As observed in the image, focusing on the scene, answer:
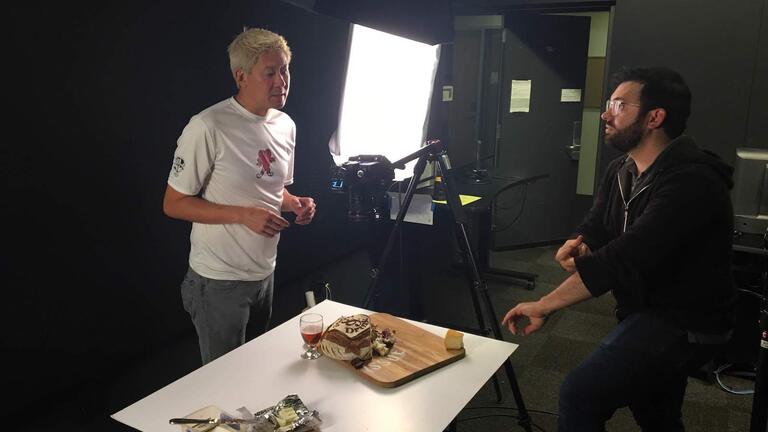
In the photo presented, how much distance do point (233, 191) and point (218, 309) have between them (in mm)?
372

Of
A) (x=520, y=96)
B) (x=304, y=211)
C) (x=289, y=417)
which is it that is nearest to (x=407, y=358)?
(x=289, y=417)

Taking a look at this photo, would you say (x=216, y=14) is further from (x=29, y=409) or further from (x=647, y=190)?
(x=647, y=190)

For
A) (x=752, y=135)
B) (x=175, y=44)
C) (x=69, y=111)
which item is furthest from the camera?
(x=752, y=135)

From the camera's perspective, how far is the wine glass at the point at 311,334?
143 centimetres

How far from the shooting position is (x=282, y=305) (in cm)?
259

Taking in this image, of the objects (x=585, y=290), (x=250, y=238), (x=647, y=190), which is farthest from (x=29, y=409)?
(x=647, y=190)

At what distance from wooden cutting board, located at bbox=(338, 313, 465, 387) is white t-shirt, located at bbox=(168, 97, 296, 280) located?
479mm

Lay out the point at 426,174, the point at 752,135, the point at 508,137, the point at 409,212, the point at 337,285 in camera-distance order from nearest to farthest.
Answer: the point at 409,212 → the point at 337,285 → the point at 752,135 → the point at 426,174 → the point at 508,137

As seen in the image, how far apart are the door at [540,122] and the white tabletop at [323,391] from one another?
362cm

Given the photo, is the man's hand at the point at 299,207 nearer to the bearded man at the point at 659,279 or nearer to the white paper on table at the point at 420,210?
the bearded man at the point at 659,279

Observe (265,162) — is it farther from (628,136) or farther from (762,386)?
(762,386)

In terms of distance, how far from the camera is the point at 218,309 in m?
1.65

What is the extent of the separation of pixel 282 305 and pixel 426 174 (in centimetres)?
167

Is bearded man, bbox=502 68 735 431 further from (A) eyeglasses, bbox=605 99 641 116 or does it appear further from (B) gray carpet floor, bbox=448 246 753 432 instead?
(B) gray carpet floor, bbox=448 246 753 432
